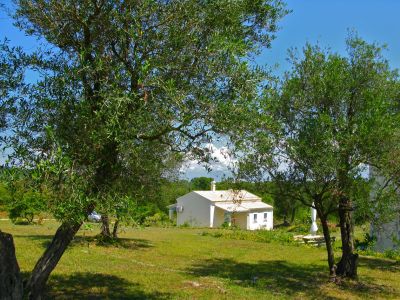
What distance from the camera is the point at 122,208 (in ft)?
22.6

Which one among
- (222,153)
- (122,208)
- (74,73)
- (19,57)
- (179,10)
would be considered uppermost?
(179,10)

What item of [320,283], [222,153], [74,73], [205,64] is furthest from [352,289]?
[74,73]

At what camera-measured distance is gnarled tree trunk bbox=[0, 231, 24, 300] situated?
288 inches

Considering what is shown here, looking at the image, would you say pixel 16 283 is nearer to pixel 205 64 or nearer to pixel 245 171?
pixel 205 64

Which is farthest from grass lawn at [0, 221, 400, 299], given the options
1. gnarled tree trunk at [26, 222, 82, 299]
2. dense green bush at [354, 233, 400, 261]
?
dense green bush at [354, 233, 400, 261]

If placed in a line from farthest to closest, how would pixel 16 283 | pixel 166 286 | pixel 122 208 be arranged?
pixel 166 286 < pixel 16 283 < pixel 122 208

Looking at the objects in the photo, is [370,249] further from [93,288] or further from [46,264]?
[46,264]

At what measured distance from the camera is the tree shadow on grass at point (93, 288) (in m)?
11.6

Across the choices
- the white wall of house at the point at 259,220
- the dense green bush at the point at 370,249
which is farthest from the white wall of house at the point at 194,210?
the dense green bush at the point at 370,249

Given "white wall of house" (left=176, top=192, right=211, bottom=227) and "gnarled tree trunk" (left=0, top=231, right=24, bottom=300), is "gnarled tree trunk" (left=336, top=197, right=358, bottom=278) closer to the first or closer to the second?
"gnarled tree trunk" (left=0, top=231, right=24, bottom=300)

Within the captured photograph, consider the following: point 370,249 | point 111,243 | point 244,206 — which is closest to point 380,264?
point 370,249

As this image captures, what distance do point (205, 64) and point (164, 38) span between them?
2.82 feet

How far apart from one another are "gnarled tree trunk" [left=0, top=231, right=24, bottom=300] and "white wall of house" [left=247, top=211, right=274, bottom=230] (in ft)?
164

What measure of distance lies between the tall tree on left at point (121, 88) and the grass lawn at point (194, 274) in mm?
2410
